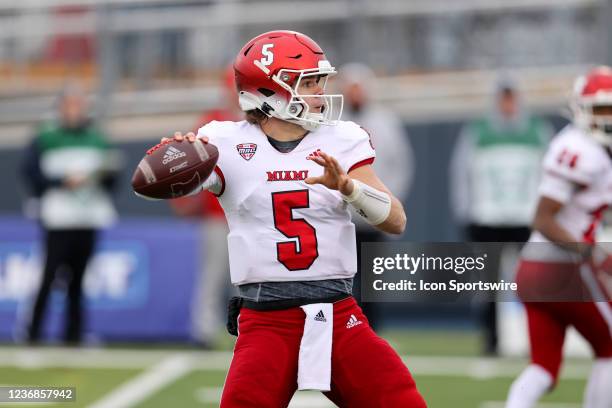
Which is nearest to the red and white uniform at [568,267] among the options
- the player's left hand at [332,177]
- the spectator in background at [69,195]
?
the player's left hand at [332,177]

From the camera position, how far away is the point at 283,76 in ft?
12.8

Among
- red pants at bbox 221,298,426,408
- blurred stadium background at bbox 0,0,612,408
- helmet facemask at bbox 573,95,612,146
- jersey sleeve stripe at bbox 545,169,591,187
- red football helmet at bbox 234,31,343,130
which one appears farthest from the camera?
blurred stadium background at bbox 0,0,612,408

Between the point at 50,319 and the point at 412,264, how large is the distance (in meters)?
5.42

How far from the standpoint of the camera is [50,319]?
900cm

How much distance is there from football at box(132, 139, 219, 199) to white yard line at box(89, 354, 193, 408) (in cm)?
302

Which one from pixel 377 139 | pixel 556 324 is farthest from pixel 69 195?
pixel 556 324

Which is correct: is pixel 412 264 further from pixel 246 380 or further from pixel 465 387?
pixel 465 387

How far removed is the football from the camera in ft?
12.2

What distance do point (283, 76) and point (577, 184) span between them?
5.51ft

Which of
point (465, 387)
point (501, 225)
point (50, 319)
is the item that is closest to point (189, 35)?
point (50, 319)

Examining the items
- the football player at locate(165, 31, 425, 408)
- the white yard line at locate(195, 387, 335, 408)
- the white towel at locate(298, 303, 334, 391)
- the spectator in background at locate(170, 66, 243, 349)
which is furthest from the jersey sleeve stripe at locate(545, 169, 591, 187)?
the spectator in background at locate(170, 66, 243, 349)

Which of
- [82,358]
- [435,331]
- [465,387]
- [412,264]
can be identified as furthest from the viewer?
[435,331]

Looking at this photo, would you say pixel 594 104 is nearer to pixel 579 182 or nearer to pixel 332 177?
pixel 579 182

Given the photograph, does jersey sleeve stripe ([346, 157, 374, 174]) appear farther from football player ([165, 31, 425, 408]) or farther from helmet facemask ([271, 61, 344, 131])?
helmet facemask ([271, 61, 344, 131])
